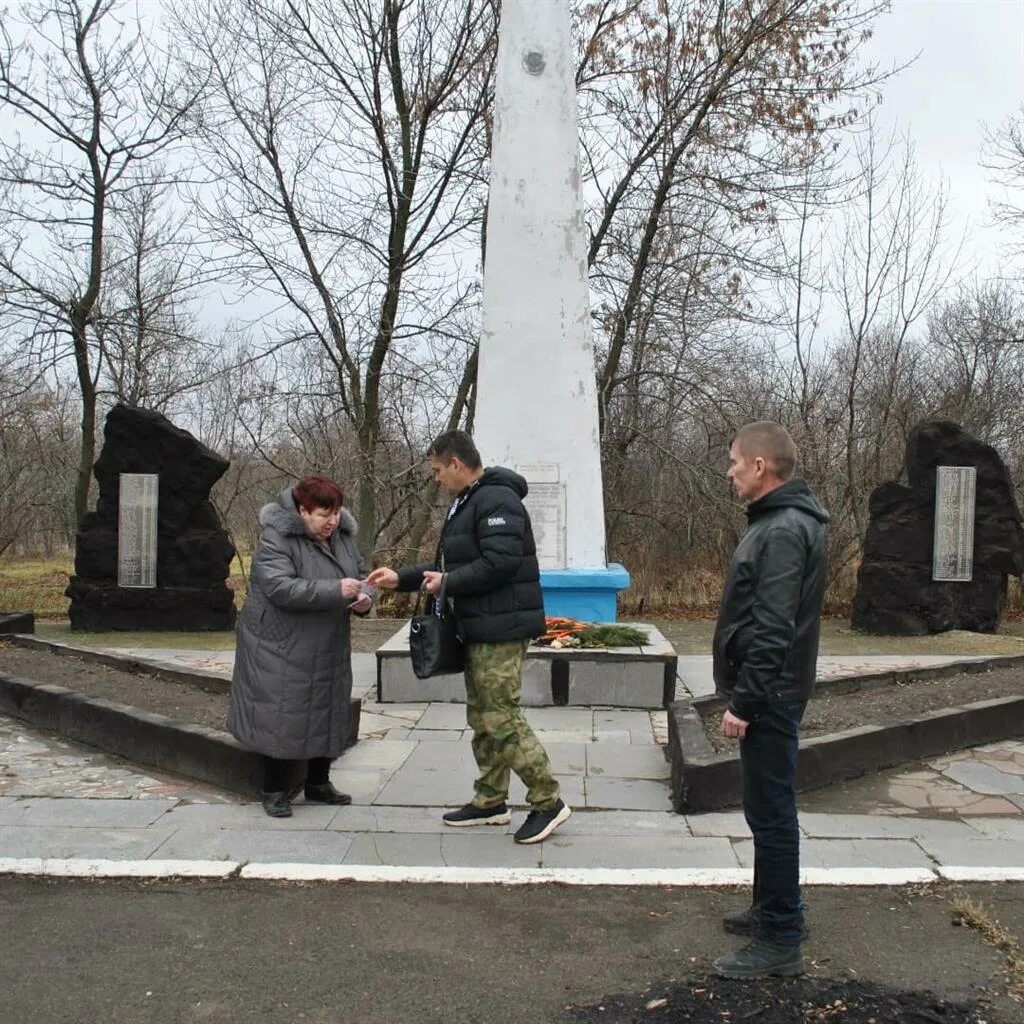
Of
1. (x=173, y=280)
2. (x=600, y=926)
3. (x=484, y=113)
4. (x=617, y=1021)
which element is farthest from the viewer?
(x=173, y=280)

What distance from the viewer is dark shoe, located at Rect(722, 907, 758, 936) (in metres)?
3.27

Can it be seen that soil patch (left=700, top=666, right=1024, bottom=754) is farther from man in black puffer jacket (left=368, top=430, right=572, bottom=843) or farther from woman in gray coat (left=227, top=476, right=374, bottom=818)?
woman in gray coat (left=227, top=476, right=374, bottom=818)

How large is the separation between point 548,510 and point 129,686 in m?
3.86

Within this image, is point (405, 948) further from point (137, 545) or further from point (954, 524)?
point (954, 524)

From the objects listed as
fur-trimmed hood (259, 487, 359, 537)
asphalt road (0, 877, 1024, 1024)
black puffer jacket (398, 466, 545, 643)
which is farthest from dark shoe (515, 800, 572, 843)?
fur-trimmed hood (259, 487, 359, 537)

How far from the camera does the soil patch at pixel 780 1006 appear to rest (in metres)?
2.70

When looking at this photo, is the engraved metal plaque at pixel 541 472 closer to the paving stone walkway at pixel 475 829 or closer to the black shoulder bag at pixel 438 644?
the paving stone walkway at pixel 475 829

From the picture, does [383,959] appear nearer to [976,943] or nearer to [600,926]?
[600,926]

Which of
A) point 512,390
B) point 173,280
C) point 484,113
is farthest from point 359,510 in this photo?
point 512,390

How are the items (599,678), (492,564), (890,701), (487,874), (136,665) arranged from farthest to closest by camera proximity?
(136,665) → (599,678) → (890,701) → (492,564) → (487,874)

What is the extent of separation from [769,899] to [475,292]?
13.5m

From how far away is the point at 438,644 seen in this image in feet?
14.0

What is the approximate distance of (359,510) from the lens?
16.1 meters

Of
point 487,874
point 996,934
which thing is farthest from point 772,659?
point 487,874
